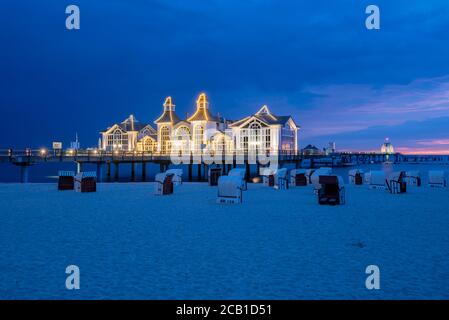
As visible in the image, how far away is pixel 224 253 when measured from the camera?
758 cm

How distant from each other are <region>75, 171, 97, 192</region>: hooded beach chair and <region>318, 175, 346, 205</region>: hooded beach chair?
13234 mm

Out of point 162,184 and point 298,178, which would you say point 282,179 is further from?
point 162,184

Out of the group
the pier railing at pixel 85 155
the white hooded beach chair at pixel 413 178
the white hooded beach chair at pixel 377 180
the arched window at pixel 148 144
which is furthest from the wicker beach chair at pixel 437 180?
the arched window at pixel 148 144

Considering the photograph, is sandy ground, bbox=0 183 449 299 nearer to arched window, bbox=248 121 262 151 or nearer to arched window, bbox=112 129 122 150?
arched window, bbox=248 121 262 151

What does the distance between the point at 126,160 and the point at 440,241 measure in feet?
146

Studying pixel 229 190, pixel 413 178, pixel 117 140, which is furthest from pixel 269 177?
pixel 117 140

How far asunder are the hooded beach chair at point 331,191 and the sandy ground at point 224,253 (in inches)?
77.6

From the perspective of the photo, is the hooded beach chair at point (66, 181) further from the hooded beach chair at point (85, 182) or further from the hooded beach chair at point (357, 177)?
the hooded beach chair at point (357, 177)

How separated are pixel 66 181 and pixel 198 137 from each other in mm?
32924

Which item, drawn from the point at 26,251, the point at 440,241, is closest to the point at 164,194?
the point at 26,251

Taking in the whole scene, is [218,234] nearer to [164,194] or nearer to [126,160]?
[164,194]

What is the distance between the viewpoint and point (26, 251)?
779cm
